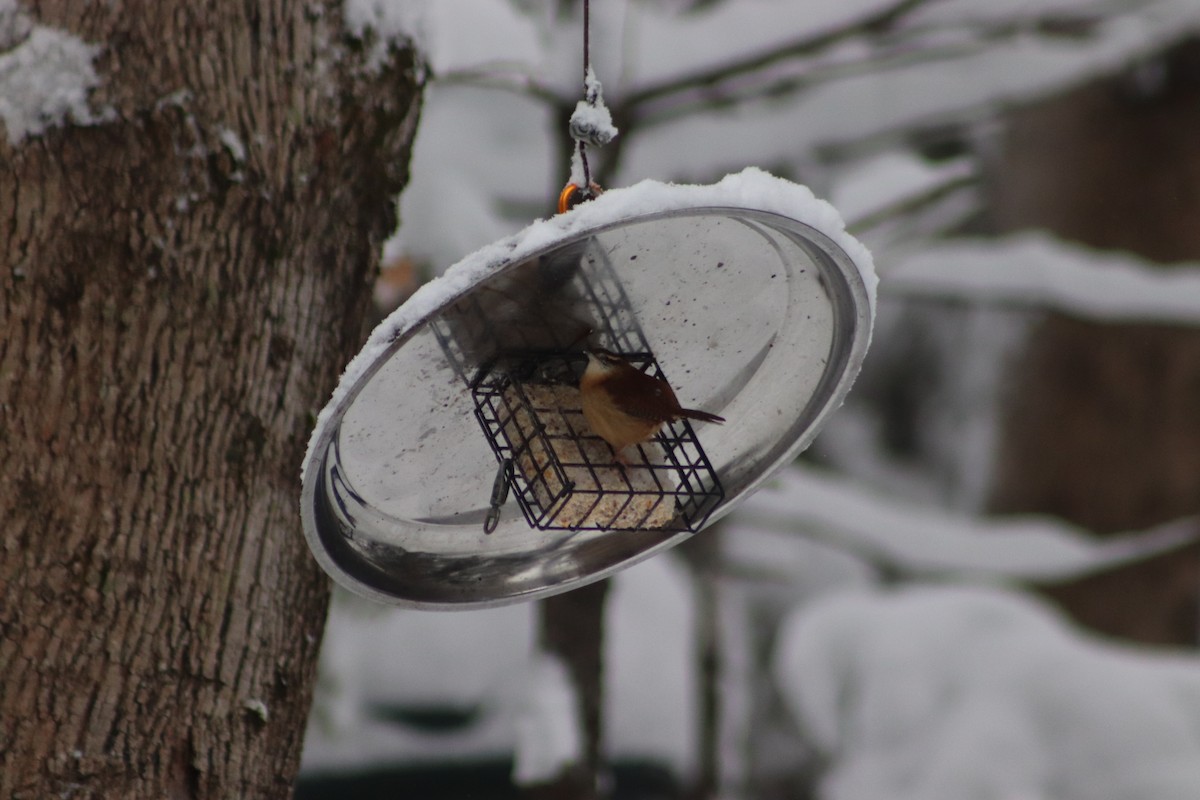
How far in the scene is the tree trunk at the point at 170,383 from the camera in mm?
1981

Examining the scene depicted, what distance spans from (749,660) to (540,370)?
34.2 feet

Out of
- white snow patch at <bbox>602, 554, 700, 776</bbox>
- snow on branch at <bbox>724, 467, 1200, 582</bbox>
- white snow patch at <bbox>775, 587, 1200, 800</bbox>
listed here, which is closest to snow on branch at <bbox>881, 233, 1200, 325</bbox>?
snow on branch at <bbox>724, 467, 1200, 582</bbox>

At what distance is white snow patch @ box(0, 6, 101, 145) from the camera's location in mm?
1984

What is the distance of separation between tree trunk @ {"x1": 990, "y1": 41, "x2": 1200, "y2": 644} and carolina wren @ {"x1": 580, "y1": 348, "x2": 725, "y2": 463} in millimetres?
6764

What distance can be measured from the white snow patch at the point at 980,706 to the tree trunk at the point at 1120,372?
6.68ft

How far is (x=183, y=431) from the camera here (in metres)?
2.07

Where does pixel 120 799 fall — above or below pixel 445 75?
below

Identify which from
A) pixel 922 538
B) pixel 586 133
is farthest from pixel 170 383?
pixel 922 538

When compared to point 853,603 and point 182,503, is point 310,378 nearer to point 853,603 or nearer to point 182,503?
point 182,503

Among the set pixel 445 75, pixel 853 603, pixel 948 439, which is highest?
pixel 948 439

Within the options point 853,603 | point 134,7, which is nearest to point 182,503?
point 134,7

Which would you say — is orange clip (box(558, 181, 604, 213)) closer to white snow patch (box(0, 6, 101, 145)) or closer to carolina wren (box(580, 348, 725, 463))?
carolina wren (box(580, 348, 725, 463))

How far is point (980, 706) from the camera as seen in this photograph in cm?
561

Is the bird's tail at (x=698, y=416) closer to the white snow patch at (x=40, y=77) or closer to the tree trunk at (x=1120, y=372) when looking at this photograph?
the white snow patch at (x=40, y=77)
